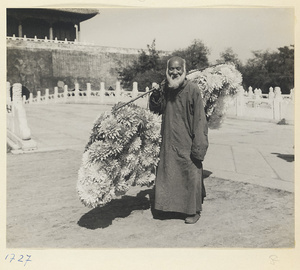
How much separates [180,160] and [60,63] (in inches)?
1279

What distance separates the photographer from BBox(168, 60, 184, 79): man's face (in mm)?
3410

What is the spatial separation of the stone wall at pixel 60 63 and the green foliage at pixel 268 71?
15.4 meters

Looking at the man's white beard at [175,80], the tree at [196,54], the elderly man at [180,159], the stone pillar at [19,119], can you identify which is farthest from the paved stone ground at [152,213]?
the tree at [196,54]

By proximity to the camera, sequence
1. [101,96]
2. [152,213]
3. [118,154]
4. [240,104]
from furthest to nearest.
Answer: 1. [101,96]
2. [240,104]
3. [152,213]
4. [118,154]

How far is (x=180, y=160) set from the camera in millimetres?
3590

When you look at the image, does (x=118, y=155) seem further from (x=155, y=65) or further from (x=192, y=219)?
(x=155, y=65)

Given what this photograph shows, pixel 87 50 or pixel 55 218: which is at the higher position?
pixel 87 50

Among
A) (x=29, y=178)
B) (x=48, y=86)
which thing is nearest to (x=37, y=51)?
(x=48, y=86)

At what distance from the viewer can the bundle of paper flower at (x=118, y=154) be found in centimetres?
326

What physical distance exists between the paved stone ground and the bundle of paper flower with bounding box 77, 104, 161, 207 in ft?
1.42

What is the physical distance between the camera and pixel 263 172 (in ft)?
18.2

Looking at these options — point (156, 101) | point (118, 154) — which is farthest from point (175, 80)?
point (118, 154)
